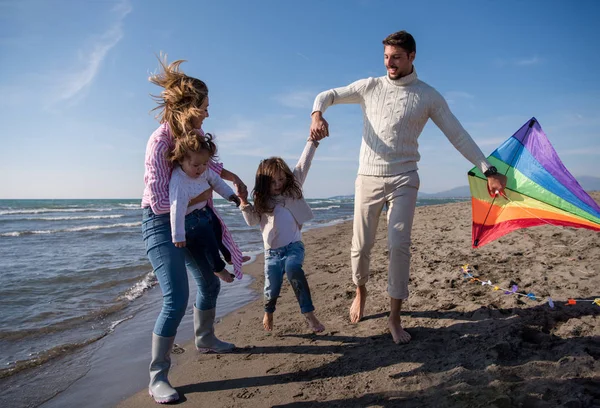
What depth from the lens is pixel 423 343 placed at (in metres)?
3.01

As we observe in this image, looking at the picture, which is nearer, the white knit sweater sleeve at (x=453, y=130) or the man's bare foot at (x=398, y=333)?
the man's bare foot at (x=398, y=333)

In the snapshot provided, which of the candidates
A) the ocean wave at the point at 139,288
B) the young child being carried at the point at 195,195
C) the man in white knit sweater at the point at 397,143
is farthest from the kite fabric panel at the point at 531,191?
the ocean wave at the point at 139,288

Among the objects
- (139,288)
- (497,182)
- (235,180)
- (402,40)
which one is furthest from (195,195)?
(139,288)

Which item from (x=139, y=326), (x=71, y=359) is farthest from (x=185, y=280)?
(x=139, y=326)

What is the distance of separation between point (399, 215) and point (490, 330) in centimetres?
113

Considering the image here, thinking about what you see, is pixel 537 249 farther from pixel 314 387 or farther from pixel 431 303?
pixel 314 387

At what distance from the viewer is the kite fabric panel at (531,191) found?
369 centimetres

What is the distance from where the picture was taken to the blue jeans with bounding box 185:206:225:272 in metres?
2.80

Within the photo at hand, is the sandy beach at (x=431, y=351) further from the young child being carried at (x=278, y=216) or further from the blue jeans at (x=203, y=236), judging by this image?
the blue jeans at (x=203, y=236)

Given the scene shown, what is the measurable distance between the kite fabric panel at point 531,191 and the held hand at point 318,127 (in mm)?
1577

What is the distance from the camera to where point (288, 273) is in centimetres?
337

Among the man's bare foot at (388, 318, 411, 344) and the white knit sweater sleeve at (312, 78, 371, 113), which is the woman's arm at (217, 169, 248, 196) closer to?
the white knit sweater sleeve at (312, 78, 371, 113)

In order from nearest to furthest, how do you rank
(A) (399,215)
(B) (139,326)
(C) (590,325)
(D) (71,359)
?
(C) (590,325)
(A) (399,215)
(D) (71,359)
(B) (139,326)

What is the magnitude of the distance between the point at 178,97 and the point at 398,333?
8.09 feet
